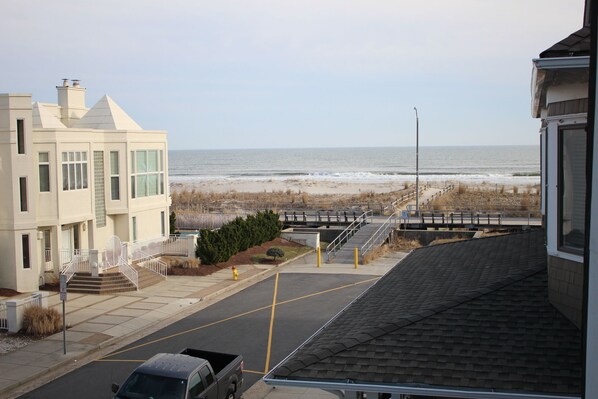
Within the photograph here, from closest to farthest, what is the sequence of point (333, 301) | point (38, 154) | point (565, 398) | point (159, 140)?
point (565, 398), point (333, 301), point (38, 154), point (159, 140)

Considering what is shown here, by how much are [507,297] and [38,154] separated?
23745 mm

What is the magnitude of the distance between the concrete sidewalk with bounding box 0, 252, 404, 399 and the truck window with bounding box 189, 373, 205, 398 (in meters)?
2.19

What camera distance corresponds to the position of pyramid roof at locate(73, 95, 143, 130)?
110 ft

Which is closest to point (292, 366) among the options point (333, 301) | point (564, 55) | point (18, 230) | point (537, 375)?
point (537, 375)

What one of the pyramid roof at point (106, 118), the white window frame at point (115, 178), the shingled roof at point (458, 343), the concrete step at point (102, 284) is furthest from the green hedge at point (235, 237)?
the shingled roof at point (458, 343)

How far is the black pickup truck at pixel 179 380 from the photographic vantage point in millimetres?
13453

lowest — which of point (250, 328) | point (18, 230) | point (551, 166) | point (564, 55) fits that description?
point (250, 328)

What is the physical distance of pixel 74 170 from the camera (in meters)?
30.1

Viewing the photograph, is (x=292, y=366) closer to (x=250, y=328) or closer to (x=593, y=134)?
(x=593, y=134)

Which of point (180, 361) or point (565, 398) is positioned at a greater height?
point (565, 398)

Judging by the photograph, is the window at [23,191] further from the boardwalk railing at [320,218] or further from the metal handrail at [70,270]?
the boardwalk railing at [320,218]

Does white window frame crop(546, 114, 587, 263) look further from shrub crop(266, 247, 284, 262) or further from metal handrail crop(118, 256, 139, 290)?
shrub crop(266, 247, 284, 262)

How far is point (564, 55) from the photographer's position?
734 cm

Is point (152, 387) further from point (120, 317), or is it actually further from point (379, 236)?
point (379, 236)
